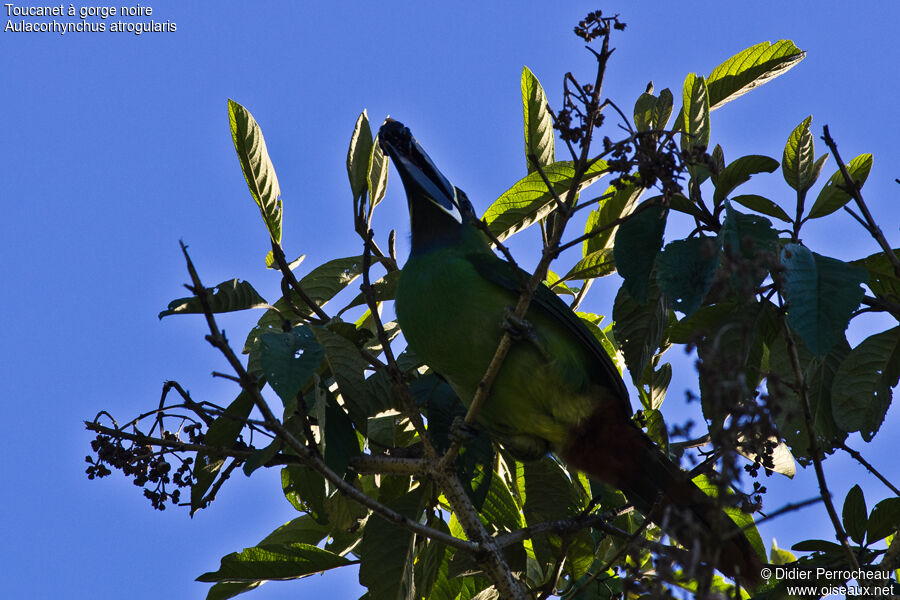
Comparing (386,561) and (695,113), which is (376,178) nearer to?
(695,113)

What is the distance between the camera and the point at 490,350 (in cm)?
344

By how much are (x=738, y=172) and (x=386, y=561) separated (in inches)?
77.3

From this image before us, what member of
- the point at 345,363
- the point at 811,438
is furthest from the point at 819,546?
the point at 345,363

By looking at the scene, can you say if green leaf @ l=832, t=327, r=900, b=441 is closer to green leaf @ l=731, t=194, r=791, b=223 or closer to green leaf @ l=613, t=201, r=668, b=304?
→ green leaf @ l=731, t=194, r=791, b=223

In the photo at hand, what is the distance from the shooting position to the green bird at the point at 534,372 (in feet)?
11.4

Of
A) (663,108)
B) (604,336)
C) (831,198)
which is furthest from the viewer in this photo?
(604,336)

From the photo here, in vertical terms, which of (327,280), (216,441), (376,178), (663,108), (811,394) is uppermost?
(376,178)

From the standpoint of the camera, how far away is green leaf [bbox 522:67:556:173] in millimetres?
3885

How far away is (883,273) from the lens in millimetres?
3299

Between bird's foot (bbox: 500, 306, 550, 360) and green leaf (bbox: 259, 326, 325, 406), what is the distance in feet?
2.56

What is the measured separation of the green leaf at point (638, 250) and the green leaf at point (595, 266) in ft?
1.97

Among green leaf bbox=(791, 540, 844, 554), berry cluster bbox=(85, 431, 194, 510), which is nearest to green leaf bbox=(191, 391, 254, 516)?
berry cluster bbox=(85, 431, 194, 510)

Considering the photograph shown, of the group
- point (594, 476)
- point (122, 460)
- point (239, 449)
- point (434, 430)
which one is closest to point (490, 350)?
point (434, 430)

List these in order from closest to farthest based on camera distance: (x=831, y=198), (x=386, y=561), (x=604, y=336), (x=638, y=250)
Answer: (x=638, y=250) → (x=831, y=198) → (x=386, y=561) → (x=604, y=336)
